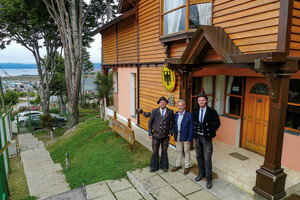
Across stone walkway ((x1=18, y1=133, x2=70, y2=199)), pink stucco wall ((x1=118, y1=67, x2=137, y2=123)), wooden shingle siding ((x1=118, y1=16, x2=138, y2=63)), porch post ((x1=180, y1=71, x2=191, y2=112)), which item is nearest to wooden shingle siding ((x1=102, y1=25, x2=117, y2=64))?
wooden shingle siding ((x1=118, y1=16, x2=138, y2=63))

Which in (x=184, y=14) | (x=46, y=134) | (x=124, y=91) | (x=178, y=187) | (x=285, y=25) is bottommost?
(x=46, y=134)

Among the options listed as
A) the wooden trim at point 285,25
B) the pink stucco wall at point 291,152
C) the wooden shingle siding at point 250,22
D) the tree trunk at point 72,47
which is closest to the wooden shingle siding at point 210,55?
the wooden shingle siding at point 250,22

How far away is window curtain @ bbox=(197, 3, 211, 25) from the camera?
17.5ft

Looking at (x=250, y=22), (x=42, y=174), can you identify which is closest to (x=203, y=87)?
(x=250, y=22)

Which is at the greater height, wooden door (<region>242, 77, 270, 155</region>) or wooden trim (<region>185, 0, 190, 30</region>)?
wooden trim (<region>185, 0, 190, 30</region>)

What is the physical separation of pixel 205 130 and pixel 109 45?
35.5ft

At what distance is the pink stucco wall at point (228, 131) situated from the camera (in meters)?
6.50

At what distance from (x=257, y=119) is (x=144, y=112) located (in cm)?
438

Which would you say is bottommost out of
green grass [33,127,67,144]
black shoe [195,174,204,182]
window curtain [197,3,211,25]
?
green grass [33,127,67,144]

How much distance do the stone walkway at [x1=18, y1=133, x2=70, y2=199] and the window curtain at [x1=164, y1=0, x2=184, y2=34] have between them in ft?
17.7

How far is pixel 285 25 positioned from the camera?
3539 millimetres

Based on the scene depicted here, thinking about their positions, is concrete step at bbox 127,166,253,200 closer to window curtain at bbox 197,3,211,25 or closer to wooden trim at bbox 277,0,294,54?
wooden trim at bbox 277,0,294,54

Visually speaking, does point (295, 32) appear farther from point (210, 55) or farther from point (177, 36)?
point (177, 36)

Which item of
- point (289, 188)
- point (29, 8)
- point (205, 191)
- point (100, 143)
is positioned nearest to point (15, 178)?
point (100, 143)
